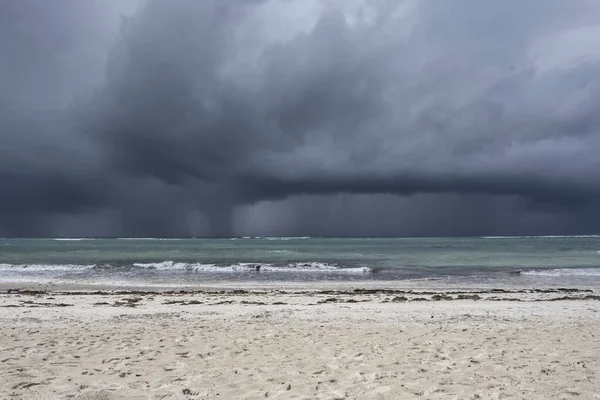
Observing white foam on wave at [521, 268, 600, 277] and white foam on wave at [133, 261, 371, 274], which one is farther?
white foam on wave at [133, 261, 371, 274]

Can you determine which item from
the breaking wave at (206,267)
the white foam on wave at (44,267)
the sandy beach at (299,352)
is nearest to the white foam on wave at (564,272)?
the breaking wave at (206,267)

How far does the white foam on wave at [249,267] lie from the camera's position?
109 ft

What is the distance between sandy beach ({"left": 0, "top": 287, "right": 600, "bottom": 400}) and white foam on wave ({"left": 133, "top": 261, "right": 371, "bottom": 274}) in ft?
62.4

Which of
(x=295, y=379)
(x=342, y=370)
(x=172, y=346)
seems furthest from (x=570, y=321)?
(x=172, y=346)

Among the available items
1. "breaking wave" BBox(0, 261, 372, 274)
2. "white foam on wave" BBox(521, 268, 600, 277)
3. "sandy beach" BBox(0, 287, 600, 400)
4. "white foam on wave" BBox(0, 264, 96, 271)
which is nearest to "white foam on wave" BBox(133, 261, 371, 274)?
"breaking wave" BBox(0, 261, 372, 274)

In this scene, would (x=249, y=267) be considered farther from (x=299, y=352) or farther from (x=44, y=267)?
(x=299, y=352)

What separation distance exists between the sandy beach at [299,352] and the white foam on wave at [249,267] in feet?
62.4

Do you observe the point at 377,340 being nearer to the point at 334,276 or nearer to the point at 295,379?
the point at 295,379

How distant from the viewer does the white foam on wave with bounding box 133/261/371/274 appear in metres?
33.3

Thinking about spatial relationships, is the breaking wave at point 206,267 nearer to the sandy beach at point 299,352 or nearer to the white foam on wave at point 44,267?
the white foam on wave at point 44,267

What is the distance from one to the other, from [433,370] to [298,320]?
5522mm

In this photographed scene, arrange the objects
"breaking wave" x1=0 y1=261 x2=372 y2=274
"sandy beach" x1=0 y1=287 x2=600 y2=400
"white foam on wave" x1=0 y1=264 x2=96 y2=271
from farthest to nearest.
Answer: "white foam on wave" x1=0 y1=264 x2=96 y2=271 → "breaking wave" x1=0 y1=261 x2=372 y2=274 → "sandy beach" x1=0 y1=287 x2=600 y2=400

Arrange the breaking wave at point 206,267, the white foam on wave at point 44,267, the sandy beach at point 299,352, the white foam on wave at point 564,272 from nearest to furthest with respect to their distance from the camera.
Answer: the sandy beach at point 299,352, the white foam on wave at point 564,272, the breaking wave at point 206,267, the white foam on wave at point 44,267

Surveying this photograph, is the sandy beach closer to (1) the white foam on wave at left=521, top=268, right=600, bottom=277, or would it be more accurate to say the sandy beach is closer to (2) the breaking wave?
(1) the white foam on wave at left=521, top=268, right=600, bottom=277
